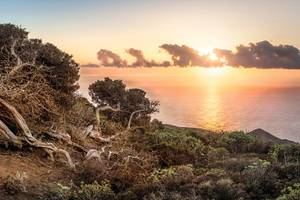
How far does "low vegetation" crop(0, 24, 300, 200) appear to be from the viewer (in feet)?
39.3

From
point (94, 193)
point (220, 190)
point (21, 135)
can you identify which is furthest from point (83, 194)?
point (21, 135)

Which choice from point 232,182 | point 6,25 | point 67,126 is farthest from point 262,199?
point 6,25

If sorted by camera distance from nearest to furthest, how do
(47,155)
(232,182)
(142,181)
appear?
(232,182), (142,181), (47,155)

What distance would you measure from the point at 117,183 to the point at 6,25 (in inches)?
372

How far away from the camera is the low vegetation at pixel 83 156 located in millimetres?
11977

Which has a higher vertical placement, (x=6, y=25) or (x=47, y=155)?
(x=6, y=25)

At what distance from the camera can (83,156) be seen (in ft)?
63.4

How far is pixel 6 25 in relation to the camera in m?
19.9

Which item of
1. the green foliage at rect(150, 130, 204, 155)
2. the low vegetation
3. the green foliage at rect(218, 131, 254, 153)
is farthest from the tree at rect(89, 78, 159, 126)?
the green foliage at rect(218, 131, 254, 153)

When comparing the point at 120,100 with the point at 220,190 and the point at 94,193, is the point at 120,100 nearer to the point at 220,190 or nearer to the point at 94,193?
the point at 94,193

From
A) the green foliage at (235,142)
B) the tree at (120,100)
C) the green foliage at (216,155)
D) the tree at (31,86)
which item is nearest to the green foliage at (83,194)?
the tree at (31,86)

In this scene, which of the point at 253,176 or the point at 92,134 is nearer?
the point at 253,176

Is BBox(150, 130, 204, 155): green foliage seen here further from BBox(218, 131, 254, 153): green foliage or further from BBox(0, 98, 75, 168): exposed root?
BBox(0, 98, 75, 168): exposed root

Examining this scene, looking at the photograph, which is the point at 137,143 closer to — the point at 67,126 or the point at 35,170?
the point at 67,126
